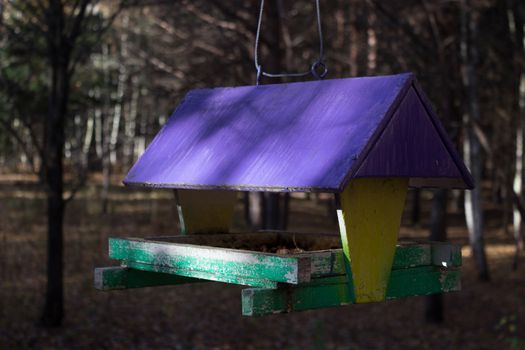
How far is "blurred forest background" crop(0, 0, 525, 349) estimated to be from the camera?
10352 millimetres

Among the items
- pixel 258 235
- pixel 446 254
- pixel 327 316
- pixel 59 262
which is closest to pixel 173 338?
pixel 59 262

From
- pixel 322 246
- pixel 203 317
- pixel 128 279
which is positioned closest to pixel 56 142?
pixel 203 317

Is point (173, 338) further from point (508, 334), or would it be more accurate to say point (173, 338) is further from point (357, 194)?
point (357, 194)

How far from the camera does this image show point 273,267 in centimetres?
298

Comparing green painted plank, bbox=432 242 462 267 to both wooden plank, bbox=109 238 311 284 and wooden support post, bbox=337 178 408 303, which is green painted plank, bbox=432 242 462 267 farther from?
wooden plank, bbox=109 238 311 284

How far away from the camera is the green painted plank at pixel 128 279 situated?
378 cm

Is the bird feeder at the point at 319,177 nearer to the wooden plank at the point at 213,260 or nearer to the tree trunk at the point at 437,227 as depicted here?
the wooden plank at the point at 213,260

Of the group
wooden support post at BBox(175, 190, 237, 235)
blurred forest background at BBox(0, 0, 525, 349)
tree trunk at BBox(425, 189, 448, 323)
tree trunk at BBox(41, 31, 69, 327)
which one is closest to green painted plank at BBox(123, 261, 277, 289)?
wooden support post at BBox(175, 190, 237, 235)

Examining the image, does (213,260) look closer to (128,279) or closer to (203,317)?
(128,279)

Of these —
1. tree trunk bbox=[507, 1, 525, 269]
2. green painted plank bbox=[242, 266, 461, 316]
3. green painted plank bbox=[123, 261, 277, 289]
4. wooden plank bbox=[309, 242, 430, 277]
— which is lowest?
green painted plank bbox=[242, 266, 461, 316]

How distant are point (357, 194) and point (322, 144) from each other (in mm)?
255

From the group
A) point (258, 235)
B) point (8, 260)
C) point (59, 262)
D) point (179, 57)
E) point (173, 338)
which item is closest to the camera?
point (258, 235)

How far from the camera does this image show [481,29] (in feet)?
56.3

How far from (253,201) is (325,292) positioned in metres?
14.8
